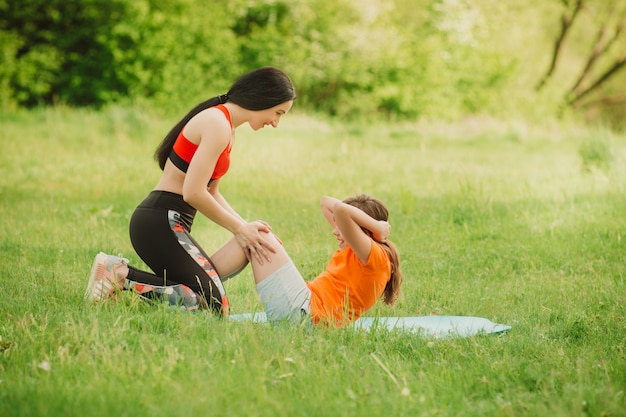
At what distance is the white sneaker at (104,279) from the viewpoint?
4082 millimetres

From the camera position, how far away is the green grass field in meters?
3.01

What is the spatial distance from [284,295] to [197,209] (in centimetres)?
70

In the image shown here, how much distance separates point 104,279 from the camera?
13.5 ft

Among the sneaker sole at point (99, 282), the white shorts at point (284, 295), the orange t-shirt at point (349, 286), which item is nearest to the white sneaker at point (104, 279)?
the sneaker sole at point (99, 282)

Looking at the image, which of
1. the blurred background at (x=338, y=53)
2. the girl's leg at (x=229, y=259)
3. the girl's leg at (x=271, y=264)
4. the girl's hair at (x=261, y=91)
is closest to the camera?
the girl's leg at (x=271, y=264)

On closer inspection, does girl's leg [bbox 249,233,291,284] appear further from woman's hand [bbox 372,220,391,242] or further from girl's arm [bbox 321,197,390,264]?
woman's hand [bbox 372,220,391,242]

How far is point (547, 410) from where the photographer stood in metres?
2.93

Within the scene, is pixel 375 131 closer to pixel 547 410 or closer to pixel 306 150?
pixel 306 150

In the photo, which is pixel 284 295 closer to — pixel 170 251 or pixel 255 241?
pixel 255 241

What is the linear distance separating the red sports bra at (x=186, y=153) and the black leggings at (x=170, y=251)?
193 mm

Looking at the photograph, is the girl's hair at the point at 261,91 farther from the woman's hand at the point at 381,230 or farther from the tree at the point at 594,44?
the tree at the point at 594,44

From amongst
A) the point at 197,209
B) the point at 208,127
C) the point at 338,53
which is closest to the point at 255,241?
the point at 197,209

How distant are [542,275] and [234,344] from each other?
2.98 metres

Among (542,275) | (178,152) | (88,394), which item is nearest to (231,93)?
(178,152)
